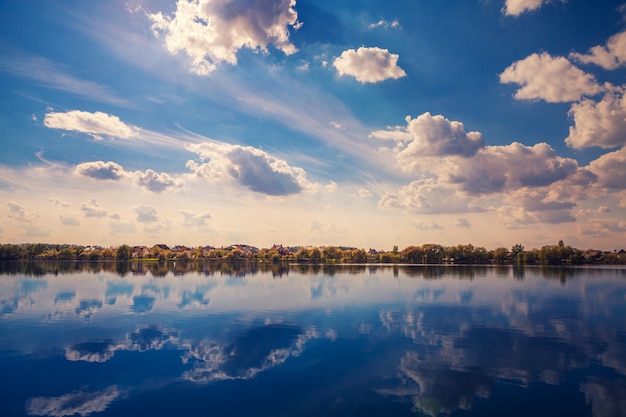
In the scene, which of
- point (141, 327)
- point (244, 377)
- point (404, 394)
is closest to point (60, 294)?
point (141, 327)

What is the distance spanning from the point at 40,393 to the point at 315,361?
17134mm

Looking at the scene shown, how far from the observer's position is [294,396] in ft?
66.8

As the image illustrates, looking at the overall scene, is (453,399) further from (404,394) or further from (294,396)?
(294,396)

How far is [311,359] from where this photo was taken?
27.2 m

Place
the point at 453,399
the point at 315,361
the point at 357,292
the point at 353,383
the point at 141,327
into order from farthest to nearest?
the point at 357,292 < the point at 141,327 < the point at 315,361 < the point at 353,383 < the point at 453,399

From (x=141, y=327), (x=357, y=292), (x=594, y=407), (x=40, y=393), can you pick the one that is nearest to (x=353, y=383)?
(x=594, y=407)

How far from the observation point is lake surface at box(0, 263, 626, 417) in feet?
63.8

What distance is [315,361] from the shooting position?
2670 centimetres

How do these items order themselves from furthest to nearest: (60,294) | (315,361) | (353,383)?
(60,294)
(315,361)
(353,383)

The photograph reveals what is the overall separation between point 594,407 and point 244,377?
2019cm

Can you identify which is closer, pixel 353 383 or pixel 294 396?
pixel 294 396

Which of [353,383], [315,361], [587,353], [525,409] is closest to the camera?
[525,409]

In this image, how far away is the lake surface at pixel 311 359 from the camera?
1944 centimetres

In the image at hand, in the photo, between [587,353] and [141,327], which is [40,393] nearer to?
[141,327]
